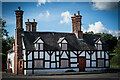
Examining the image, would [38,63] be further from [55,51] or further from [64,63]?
[64,63]

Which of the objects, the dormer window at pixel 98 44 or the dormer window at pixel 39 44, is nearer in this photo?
the dormer window at pixel 39 44

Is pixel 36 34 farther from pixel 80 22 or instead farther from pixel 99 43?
pixel 99 43

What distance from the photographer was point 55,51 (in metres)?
27.8

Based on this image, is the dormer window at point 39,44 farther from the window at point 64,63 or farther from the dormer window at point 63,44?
the window at point 64,63

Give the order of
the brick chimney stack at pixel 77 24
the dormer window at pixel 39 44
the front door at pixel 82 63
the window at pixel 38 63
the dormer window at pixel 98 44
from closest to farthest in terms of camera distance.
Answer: the window at pixel 38 63, the dormer window at pixel 39 44, the front door at pixel 82 63, the dormer window at pixel 98 44, the brick chimney stack at pixel 77 24

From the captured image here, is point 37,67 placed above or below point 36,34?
below

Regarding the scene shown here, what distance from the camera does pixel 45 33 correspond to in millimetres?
29844

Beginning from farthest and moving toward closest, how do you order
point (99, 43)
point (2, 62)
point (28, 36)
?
point (2, 62) → point (99, 43) → point (28, 36)

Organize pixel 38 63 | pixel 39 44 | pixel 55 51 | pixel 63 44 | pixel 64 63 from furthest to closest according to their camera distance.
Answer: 1. pixel 63 44
2. pixel 64 63
3. pixel 55 51
4. pixel 39 44
5. pixel 38 63

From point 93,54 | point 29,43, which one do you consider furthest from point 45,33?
point 93,54

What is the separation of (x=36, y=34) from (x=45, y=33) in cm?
145

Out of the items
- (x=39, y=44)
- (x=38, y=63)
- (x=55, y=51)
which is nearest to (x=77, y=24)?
(x=55, y=51)

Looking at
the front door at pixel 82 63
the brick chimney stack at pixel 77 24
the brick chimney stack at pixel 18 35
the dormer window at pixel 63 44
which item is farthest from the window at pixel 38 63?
the brick chimney stack at pixel 77 24

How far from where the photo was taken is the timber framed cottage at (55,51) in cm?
2667
